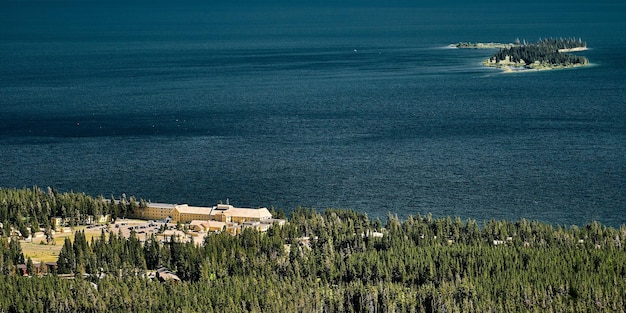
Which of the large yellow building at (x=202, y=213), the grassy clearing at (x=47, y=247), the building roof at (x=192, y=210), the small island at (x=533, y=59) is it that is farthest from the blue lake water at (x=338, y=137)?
the grassy clearing at (x=47, y=247)

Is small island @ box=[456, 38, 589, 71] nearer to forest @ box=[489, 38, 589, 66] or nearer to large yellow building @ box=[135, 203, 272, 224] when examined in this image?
forest @ box=[489, 38, 589, 66]

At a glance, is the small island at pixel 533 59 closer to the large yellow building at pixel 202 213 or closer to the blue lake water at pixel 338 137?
the blue lake water at pixel 338 137

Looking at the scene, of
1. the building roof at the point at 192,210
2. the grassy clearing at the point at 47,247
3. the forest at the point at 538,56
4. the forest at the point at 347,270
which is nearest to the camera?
the forest at the point at 347,270

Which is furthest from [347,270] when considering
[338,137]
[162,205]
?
[338,137]

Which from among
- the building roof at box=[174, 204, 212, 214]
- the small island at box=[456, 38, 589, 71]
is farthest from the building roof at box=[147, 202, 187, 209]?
the small island at box=[456, 38, 589, 71]

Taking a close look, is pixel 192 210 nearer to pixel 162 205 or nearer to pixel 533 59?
pixel 162 205

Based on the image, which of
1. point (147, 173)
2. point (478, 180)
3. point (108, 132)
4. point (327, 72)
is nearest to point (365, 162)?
point (478, 180)

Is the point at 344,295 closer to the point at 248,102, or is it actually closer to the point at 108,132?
the point at 108,132

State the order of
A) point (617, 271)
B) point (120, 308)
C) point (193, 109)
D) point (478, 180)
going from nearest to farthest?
point (120, 308), point (617, 271), point (478, 180), point (193, 109)
